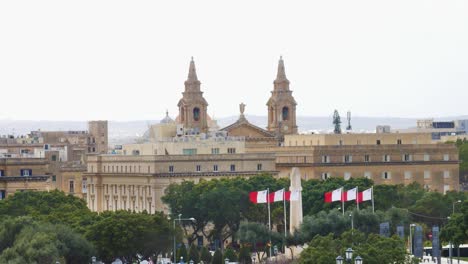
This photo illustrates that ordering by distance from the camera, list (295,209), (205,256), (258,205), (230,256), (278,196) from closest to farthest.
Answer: (230,256), (205,256), (295,209), (278,196), (258,205)

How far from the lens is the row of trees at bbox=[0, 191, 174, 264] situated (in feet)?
413

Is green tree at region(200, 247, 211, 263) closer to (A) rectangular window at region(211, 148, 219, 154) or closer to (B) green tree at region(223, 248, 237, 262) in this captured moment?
(B) green tree at region(223, 248, 237, 262)

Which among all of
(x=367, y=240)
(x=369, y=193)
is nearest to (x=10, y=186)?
(x=369, y=193)

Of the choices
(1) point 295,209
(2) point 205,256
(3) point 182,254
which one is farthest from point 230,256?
(1) point 295,209

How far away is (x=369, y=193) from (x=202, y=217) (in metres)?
22.2

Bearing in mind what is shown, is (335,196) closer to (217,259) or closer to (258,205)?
(217,259)

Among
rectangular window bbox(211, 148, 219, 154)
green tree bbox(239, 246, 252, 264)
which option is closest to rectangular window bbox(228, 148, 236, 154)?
rectangular window bbox(211, 148, 219, 154)

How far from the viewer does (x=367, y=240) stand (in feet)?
408

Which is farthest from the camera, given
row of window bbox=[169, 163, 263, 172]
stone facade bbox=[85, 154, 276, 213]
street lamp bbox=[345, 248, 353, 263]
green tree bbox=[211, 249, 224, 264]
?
row of window bbox=[169, 163, 263, 172]

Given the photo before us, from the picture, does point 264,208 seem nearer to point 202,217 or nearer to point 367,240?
point 202,217

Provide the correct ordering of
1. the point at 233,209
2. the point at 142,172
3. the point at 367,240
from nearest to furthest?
the point at 367,240 → the point at 233,209 → the point at 142,172

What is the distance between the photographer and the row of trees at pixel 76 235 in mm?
125750

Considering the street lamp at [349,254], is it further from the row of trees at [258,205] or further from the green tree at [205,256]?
the row of trees at [258,205]

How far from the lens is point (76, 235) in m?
136
